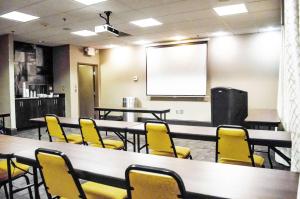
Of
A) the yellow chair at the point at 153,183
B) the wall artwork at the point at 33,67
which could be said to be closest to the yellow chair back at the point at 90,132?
the yellow chair at the point at 153,183

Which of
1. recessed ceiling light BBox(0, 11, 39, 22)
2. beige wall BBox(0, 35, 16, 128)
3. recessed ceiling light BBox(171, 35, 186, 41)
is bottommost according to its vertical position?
beige wall BBox(0, 35, 16, 128)

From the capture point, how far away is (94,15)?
502cm

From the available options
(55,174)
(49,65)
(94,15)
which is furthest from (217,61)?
(55,174)

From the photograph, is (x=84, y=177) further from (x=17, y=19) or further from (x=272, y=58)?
(x=272, y=58)

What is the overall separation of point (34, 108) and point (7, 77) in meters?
1.26

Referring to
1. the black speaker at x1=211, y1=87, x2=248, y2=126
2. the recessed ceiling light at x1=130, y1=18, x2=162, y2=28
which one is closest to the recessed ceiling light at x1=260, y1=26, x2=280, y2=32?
the black speaker at x1=211, y1=87, x2=248, y2=126

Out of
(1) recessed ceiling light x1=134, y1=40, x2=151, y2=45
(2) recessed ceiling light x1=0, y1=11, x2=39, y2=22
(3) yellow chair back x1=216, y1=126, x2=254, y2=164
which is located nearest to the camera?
(3) yellow chair back x1=216, y1=126, x2=254, y2=164

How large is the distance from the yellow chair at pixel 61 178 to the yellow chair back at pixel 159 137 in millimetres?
1085

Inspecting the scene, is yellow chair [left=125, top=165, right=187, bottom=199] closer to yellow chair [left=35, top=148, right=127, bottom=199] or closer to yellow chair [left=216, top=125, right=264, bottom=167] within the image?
yellow chair [left=35, top=148, right=127, bottom=199]

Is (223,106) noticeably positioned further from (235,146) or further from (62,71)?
(62,71)

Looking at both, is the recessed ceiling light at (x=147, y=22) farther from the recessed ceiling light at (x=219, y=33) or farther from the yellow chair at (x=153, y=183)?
the yellow chair at (x=153, y=183)

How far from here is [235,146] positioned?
7.93 feet

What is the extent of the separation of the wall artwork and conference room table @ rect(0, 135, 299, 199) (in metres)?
6.44

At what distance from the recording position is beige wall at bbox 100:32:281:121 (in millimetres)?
6617
